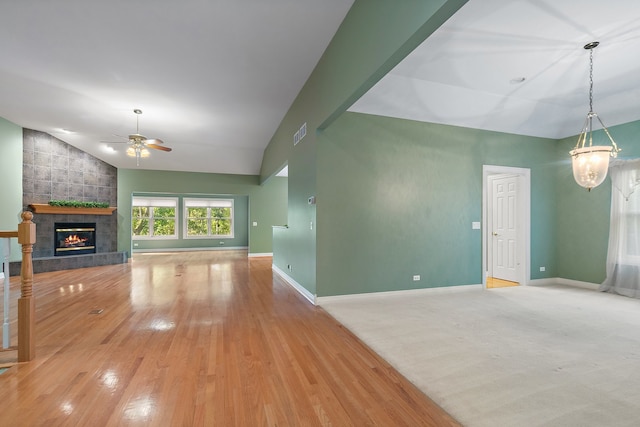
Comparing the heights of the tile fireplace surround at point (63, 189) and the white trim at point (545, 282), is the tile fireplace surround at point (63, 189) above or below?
above

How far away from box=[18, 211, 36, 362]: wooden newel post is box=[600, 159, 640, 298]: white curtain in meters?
7.76

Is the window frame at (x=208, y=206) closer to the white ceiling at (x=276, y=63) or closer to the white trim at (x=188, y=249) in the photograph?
the white trim at (x=188, y=249)

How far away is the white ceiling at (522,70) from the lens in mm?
2611

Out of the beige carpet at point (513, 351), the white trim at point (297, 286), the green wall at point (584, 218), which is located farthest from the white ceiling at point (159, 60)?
the green wall at point (584, 218)

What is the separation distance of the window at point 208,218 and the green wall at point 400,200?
30.5ft

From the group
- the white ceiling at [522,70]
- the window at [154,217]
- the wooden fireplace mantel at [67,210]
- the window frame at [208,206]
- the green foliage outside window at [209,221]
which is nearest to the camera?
the white ceiling at [522,70]

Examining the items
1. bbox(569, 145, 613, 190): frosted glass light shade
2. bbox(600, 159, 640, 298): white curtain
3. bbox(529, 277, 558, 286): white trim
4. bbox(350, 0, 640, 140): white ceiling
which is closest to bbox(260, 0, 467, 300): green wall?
bbox(350, 0, 640, 140): white ceiling

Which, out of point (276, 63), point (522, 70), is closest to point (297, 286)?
point (276, 63)

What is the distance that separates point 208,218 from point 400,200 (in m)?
9.88

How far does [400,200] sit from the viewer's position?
4.53 m

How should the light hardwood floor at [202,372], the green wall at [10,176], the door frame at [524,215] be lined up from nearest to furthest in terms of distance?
the light hardwood floor at [202,372] < the door frame at [524,215] < the green wall at [10,176]

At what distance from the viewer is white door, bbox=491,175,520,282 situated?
5.57m

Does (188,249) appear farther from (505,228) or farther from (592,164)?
(592,164)

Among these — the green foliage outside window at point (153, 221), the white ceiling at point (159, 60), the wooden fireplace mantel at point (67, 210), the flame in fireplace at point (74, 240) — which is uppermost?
the white ceiling at point (159, 60)
